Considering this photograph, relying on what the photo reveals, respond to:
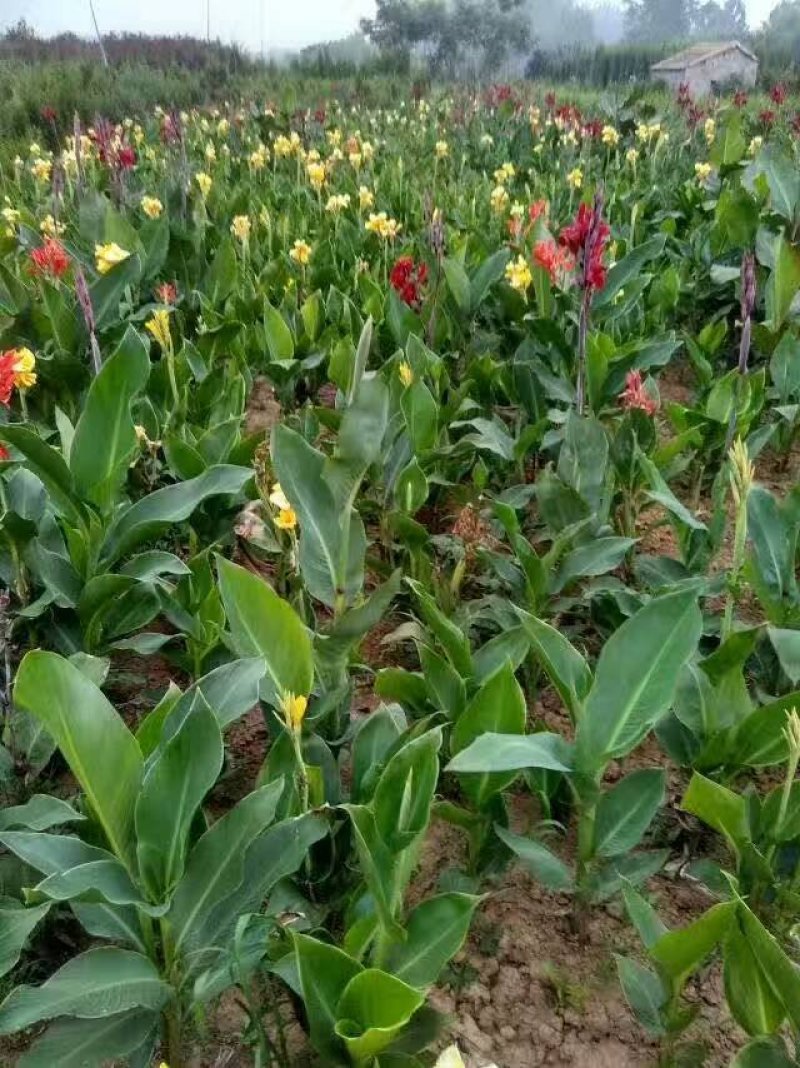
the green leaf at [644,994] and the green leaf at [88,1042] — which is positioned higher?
the green leaf at [88,1042]

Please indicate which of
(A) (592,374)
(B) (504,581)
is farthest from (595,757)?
(A) (592,374)

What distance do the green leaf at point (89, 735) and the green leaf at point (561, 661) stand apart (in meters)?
0.56

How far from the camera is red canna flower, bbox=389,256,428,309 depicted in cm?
281

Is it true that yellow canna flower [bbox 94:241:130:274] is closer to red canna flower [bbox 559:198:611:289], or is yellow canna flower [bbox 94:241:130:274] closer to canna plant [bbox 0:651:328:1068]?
red canna flower [bbox 559:198:611:289]

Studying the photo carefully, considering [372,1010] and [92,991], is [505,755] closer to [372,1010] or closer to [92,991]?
[372,1010]

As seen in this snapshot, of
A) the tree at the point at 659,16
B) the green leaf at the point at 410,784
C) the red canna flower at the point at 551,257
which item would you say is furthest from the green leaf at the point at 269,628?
the tree at the point at 659,16

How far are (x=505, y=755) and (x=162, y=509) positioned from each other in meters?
0.90

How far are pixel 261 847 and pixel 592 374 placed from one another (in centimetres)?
178

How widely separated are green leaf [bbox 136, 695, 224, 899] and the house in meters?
19.0

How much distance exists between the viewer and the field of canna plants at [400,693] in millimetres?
1180

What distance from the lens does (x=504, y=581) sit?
6.74ft

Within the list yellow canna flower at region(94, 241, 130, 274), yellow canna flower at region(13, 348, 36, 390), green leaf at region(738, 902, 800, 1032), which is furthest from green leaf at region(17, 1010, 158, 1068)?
yellow canna flower at region(94, 241, 130, 274)

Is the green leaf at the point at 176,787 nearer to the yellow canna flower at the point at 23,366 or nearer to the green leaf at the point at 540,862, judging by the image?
the green leaf at the point at 540,862

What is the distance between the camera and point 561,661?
144cm
